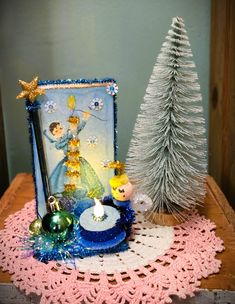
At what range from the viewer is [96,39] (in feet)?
3.25

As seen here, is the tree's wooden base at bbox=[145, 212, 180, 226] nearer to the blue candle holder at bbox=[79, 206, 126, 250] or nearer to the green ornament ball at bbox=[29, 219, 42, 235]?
the blue candle holder at bbox=[79, 206, 126, 250]

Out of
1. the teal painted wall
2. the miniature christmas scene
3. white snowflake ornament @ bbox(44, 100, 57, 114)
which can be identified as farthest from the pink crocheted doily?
the teal painted wall

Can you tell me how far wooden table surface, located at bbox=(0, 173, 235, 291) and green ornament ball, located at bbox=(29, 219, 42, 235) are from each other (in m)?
0.07

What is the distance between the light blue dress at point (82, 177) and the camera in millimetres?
758

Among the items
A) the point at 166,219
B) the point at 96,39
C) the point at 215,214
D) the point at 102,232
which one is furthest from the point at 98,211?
the point at 96,39

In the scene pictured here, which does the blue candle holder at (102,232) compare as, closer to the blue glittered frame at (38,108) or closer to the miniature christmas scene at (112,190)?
the miniature christmas scene at (112,190)

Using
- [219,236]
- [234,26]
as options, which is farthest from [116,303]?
[234,26]

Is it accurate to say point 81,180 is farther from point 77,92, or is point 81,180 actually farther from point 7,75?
point 7,75

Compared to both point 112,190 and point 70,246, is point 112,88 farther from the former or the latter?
point 70,246

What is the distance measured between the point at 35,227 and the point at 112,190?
0.54 ft

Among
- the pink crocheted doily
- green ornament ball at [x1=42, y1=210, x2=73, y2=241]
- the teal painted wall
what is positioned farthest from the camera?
the teal painted wall

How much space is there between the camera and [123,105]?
1.05m

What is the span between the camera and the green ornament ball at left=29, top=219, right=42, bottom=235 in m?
0.73

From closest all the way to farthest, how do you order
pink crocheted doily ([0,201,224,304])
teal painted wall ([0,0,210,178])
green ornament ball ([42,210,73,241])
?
pink crocheted doily ([0,201,224,304]) → green ornament ball ([42,210,73,241]) → teal painted wall ([0,0,210,178])
